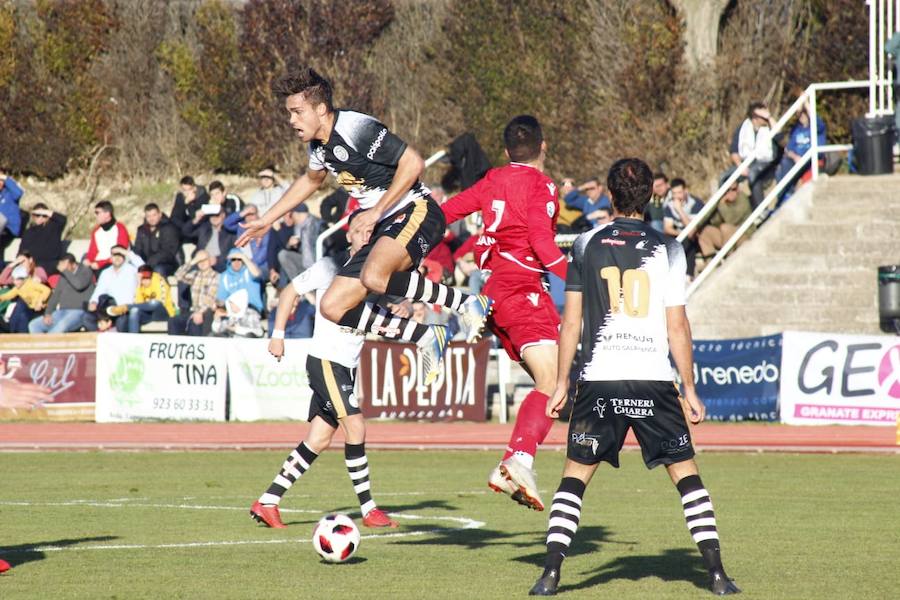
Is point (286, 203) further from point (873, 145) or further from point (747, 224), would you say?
point (873, 145)

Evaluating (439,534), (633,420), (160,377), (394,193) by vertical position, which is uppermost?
(394,193)

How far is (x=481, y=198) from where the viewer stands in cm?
981

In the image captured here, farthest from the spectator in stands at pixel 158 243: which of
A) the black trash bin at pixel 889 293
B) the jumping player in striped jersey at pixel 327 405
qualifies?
the jumping player in striped jersey at pixel 327 405

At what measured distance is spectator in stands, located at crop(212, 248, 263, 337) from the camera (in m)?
23.8

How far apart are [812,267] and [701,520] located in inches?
658

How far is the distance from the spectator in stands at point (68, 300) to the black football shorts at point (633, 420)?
19.2 m

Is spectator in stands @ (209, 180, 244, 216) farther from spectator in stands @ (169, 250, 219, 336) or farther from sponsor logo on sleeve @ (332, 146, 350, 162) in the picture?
sponsor logo on sleeve @ (332, 146, 350, 162)

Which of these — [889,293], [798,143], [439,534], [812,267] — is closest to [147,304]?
[812,267]

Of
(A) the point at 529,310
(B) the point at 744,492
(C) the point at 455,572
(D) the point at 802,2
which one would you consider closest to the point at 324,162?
(A) the point at 529,310

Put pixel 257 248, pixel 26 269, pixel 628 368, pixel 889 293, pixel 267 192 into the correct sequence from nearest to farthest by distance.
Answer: pixel 628 368 → pixel 889 293 → pixel 257 248 → pixel 267 192 → pixel 26 269

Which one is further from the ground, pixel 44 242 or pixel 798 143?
pixel 798 143

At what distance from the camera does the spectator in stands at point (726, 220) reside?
24438mm

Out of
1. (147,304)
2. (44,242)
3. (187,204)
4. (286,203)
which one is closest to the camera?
(286,203)

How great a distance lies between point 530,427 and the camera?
9.28 meters
